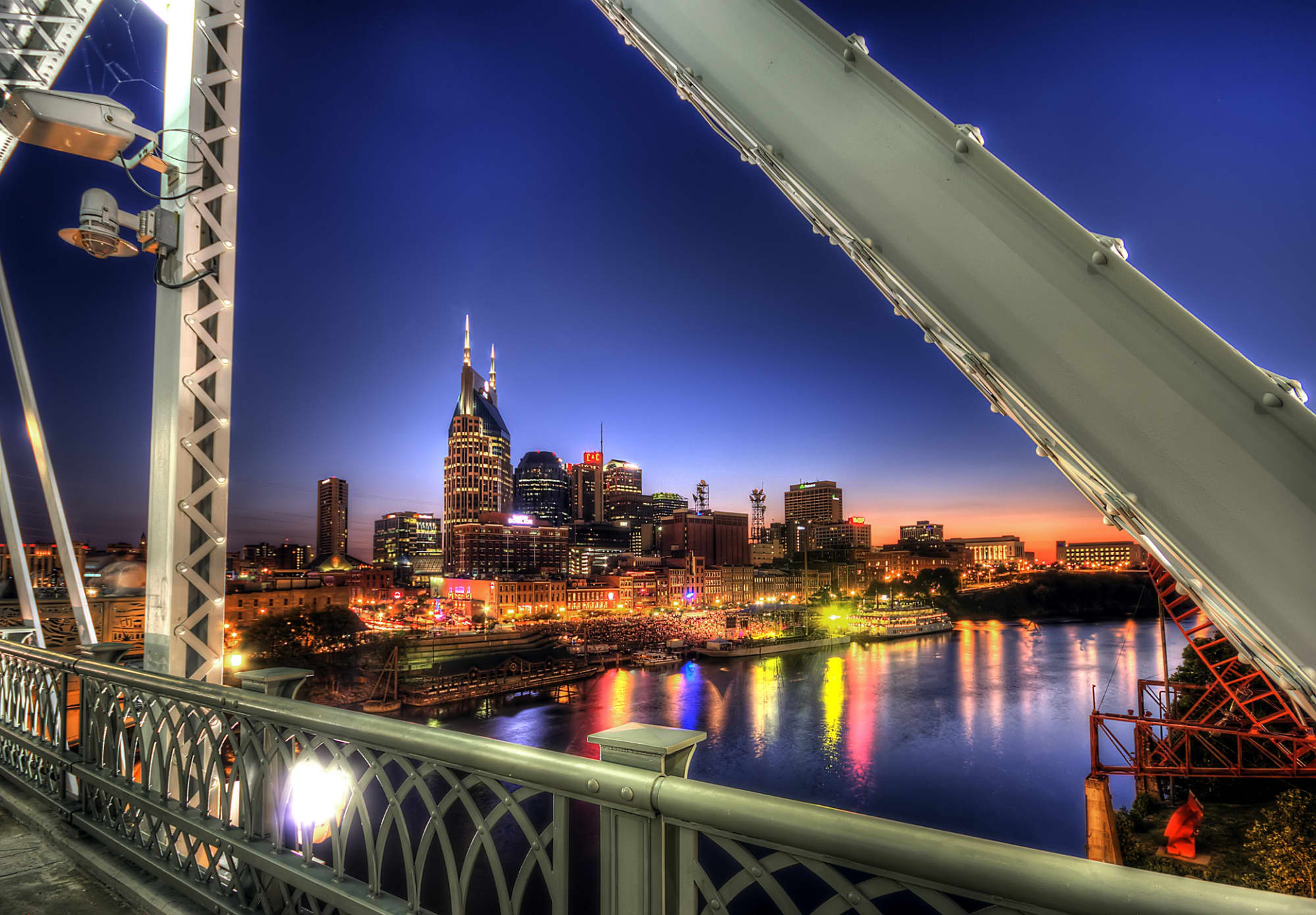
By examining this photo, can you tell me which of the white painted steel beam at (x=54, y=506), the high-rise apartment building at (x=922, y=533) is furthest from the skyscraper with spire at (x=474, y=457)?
the white painted steel beam at (x=54, y=506)

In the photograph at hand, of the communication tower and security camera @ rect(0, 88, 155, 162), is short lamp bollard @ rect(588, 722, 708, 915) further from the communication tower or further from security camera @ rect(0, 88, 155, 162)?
the communication tower

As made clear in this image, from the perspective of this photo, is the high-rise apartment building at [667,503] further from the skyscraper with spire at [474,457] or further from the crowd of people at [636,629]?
the crowd of people at [636,629]

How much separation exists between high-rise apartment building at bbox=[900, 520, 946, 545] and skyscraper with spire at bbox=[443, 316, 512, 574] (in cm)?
6494

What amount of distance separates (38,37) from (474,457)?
102 m

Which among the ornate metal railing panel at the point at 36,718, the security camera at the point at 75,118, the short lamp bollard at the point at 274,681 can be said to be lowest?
the ornate metal railing panel at the point at 36,718

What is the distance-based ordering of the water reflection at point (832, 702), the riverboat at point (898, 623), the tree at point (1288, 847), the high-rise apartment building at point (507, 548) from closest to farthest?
the tree at point (1288, 847), the water reflection at point (832, 702), the riverboat at point (898, 623), the high-rise apartment building at point (507, 548)

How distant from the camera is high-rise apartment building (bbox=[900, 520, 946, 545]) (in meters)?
97.7

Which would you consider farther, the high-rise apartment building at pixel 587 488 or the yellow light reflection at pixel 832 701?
the high-rise apartment building at pixel 587 488

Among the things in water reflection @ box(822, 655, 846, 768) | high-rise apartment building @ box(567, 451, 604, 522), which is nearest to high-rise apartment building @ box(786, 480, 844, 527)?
high-rise apartment building @ box(567, 451, 604, 522)

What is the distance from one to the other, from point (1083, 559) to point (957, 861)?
8438 centimetres

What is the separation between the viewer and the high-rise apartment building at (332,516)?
7250 centimetres

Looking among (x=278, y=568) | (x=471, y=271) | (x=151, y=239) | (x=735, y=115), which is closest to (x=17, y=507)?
(x=151, y=239)

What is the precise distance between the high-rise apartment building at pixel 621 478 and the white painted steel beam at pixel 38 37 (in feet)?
409

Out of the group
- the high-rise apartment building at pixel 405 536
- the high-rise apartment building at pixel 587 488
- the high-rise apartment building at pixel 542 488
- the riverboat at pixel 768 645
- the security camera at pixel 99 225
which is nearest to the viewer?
the security camera at pixel 99 225
